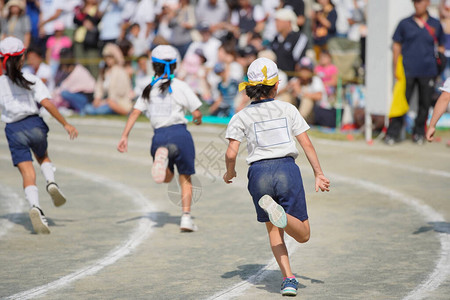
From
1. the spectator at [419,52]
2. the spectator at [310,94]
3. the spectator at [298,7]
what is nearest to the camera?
the spectator at [419,52]

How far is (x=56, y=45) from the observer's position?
2259cm

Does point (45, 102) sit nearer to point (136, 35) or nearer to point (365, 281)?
point (365, 281)

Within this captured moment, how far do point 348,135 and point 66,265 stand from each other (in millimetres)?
9334

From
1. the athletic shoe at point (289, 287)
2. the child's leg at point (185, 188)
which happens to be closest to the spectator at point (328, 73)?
the child's leg at point (185, 188)

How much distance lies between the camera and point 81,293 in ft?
22.6

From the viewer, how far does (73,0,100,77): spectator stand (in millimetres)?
22391

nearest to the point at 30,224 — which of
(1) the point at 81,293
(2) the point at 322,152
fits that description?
(1) the point at 81,293

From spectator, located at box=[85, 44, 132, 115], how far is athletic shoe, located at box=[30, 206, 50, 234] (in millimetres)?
11476

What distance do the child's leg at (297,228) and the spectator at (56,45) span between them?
656 inches

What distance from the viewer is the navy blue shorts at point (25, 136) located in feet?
30.5

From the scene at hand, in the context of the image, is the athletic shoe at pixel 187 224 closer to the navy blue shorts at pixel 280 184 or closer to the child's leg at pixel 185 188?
the child's leg at pixel 185 188

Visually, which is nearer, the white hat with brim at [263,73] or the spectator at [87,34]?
the white hat with brim at [263,73]

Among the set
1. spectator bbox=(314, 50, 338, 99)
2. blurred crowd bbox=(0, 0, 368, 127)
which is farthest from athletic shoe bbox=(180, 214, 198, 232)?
spectator bbox=(314, 50, 338, 99)

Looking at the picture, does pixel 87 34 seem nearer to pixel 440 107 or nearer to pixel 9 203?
pixel 9 203
